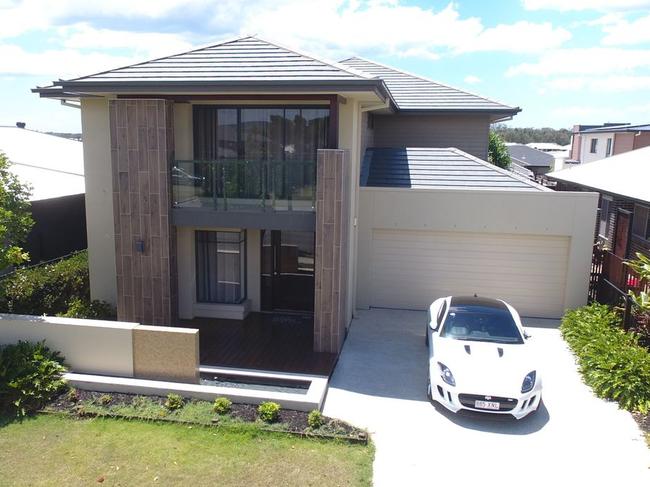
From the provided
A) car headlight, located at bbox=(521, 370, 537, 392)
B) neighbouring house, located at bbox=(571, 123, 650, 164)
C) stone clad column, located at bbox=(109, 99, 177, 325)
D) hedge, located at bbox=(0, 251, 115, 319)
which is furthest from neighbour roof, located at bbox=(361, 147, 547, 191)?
neighbouring house, located at bbox=(571, 123, 650, 164)

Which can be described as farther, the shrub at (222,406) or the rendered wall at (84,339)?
the rendered wall at (84,339)

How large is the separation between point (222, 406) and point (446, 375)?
11.2 ft

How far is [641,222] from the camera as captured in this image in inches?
637

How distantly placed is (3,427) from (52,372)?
4.02 ft

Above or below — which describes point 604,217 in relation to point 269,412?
above

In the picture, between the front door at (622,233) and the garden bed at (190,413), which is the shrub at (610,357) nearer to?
the garden bed at (190,413)

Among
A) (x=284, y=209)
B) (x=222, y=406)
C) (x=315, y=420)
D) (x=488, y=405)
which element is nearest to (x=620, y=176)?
(x=284, y=209)

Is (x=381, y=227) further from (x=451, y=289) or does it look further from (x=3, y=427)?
(x=3, y=427)

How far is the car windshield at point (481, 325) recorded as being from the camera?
31.3ft

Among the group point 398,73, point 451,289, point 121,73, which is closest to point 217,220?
point 121,73

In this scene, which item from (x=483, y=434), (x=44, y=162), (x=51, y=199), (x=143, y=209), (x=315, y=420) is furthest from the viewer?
(x=44, y=162)

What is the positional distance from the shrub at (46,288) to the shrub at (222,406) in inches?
207

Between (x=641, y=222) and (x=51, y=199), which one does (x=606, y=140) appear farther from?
(x=51, y=199)

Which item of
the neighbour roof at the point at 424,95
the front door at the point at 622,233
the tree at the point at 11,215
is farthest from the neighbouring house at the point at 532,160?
the tree at the point at 11,215
